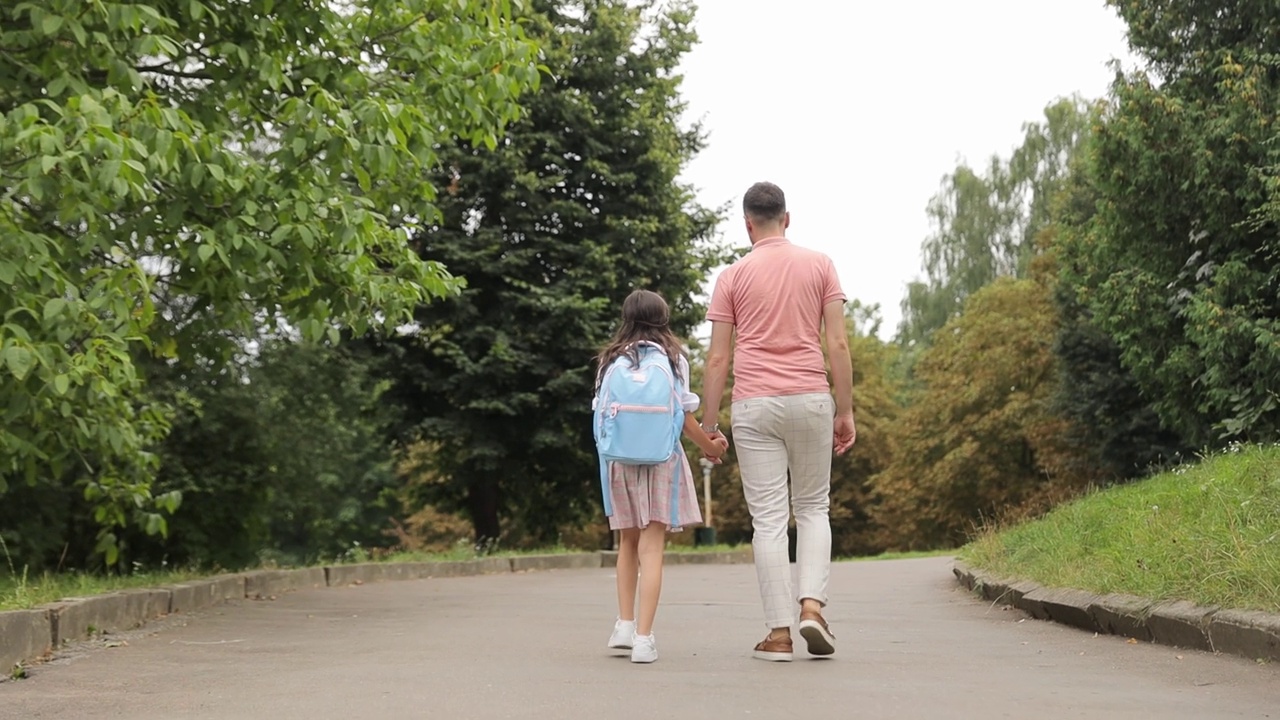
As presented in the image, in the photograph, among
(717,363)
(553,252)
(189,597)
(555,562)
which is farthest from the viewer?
(553,252)

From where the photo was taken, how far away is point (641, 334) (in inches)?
293

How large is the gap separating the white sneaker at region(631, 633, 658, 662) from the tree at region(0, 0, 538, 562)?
11.0ft

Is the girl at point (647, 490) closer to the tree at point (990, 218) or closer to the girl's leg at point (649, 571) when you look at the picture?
the girl's leg at point (649, 571)

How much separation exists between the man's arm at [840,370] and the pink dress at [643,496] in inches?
30.7

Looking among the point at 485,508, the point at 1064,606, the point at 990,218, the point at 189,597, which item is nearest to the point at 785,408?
the point at 1064,606

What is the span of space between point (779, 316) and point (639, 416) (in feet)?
2.74

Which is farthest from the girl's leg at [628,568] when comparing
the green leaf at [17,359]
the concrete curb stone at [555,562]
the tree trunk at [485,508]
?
the tree trunk at [485,508]

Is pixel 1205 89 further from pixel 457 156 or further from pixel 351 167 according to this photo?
pixel 351 167

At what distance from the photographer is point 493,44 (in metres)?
10.4

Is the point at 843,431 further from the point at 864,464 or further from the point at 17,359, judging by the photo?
the point at 864,464

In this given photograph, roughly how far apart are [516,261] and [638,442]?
61.9 ft

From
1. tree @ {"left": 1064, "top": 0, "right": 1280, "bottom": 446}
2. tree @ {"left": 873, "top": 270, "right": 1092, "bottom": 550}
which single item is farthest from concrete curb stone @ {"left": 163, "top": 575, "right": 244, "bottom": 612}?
tree @ {"left": 873, "top": 270, "right": 1092, "bottom": 550}

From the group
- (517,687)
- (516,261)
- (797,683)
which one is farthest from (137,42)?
(516,261)

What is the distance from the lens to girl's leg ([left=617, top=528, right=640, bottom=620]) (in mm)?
7493
